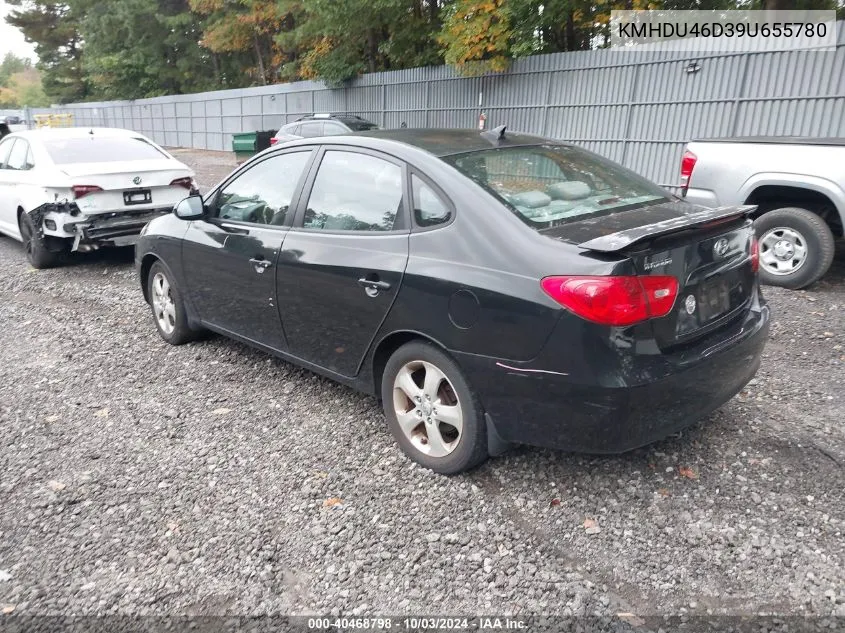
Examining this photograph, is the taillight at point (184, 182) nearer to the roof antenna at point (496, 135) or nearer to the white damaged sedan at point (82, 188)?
the white damaged sedan at point (82, 188)

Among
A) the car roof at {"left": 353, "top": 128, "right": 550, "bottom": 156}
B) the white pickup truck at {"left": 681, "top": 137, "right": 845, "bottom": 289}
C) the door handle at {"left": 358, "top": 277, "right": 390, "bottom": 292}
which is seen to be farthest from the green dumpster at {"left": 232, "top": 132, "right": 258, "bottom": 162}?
A: the door handle at {"left": 358, "top": 277, "right": 390, "bottom": 292}

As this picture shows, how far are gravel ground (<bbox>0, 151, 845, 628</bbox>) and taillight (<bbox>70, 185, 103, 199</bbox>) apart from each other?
10.8 feet

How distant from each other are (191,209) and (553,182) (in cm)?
253

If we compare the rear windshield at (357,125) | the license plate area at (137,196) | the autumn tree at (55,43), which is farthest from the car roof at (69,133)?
the autumn tree at (55,43)

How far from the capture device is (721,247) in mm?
3062

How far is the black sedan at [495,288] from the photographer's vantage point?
2.73 metres

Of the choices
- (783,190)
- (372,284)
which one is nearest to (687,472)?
(372,284)

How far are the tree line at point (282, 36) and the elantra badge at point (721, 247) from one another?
12.0 metres

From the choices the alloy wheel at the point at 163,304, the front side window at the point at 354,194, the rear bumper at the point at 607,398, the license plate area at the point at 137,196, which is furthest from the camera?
the license plate area at the point at 137,196

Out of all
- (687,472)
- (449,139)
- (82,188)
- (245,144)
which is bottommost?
(687,472)

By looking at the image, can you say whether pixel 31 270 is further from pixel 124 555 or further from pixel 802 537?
pixel 802 537

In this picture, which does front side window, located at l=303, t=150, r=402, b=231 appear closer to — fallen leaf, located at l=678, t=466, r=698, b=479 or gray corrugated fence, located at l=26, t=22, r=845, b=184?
fallen leaf, located at l=678, t=466, r=698, b=479

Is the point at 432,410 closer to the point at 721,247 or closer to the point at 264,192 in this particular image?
the point at 721,247

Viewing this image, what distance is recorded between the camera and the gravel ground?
261 cm
